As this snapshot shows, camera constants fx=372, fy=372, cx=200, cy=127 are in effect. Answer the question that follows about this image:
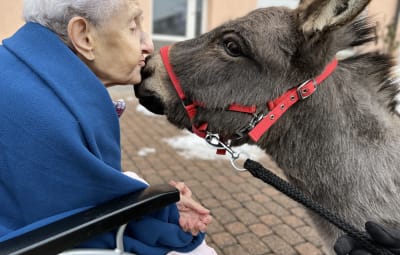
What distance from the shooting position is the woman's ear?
142 cm

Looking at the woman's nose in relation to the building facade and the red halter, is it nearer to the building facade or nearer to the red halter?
the red halter

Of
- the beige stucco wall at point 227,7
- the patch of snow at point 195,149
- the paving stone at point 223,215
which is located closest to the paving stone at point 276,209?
the paving stone at point 223,215

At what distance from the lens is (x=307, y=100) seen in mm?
1671

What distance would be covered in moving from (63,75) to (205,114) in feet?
2.27

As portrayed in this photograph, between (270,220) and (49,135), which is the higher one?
(49,135)

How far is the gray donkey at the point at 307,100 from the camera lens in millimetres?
1611

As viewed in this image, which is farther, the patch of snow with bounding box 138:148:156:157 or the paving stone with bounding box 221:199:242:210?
the patch of snow with bounding box 138:148:156:157

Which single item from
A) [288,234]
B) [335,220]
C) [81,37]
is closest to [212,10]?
[288,234]

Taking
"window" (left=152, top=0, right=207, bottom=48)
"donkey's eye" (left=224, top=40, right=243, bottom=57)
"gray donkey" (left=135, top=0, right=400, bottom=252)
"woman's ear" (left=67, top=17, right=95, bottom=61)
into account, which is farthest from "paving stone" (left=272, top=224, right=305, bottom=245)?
"window" (left=152, top=0, right=207, bottom=48)

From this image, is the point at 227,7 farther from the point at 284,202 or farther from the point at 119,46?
the point at 119,46

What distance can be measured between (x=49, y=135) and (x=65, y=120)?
7 cm

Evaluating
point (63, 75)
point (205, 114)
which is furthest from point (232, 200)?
point (63, 75)

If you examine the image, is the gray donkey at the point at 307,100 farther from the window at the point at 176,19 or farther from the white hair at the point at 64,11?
the window at the point at 176,19

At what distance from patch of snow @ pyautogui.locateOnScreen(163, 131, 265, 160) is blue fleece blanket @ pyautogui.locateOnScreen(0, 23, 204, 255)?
415 cm
